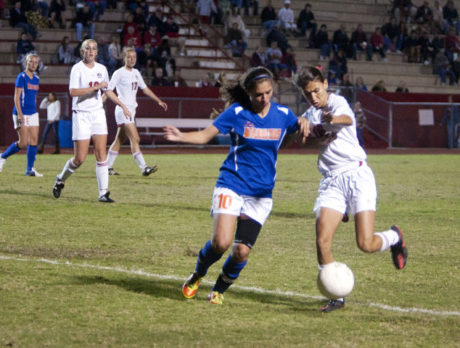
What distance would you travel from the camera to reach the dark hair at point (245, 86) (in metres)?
6.59

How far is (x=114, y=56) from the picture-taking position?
2880 cm

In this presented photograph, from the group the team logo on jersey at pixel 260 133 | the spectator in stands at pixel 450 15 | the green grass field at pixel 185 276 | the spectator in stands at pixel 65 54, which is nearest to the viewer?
the green grass field at pixel 185 276

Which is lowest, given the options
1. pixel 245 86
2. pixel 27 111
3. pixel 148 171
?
pixel 148 171

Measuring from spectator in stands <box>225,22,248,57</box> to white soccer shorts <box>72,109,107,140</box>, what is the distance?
2200 centimetres

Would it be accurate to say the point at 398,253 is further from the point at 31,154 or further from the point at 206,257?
the point at 31,154

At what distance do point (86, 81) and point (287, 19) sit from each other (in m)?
24.5

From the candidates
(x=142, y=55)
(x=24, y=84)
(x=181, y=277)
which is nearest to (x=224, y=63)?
(x=142, y=55)

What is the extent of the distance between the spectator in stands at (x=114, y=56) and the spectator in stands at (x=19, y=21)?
126 inches

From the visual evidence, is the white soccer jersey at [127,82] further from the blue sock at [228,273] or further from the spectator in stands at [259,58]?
the spectator in stands at [259,58]

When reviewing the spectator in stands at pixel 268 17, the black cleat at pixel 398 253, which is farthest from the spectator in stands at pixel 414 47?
the black cleat at pixel 398 253

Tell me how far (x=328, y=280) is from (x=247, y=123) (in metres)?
1.42

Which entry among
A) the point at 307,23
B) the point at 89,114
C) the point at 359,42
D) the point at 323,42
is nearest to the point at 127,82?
the point at 89,114

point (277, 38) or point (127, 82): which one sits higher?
point (277, 38)

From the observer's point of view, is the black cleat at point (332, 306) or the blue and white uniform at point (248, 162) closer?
the black cleat at point (332, 306)
